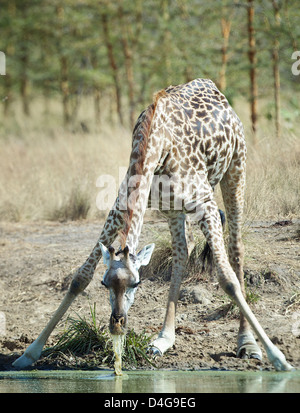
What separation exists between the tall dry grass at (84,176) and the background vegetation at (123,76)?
0.02m

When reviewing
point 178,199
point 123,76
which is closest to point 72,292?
point 178,199

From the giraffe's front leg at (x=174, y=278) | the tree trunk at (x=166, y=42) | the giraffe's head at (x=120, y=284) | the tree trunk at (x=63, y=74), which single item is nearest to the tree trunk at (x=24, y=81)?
the tree trunk at (x=63, y=74)

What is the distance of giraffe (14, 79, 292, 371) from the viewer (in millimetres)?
5696

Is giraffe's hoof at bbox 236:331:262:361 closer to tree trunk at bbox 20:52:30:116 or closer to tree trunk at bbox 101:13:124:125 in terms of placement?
tree trunk at bbox 101:13:124:125

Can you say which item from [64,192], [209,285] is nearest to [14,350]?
[209,285]

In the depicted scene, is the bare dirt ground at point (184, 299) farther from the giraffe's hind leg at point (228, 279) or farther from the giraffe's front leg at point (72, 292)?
the giraffe's hind leg at point (228, 279)

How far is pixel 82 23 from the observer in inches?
918

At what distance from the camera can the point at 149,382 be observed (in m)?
5.77

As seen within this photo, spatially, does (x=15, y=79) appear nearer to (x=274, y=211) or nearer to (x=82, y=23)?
(x=82, y=23)

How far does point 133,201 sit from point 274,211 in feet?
13.4

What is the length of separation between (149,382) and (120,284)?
987mm

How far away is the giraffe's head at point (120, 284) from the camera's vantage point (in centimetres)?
525

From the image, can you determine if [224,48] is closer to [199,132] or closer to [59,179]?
[59,179]

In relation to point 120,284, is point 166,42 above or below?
above
